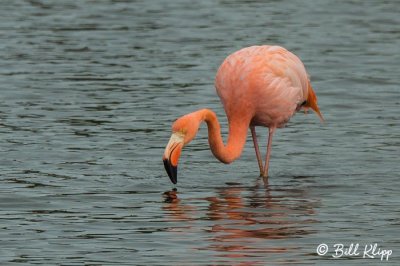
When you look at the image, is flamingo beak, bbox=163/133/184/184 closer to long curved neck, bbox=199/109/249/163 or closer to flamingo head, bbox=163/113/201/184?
flamingo head, bbox=163/113/201/184

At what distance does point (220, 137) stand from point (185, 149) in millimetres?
2264

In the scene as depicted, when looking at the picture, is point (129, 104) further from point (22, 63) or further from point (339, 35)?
point (339, 35)

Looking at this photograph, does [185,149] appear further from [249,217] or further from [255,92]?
[249,217]

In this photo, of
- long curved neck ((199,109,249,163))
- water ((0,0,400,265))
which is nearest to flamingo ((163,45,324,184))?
long curved neck ((199,109,249,163))

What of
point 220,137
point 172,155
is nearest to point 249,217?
A: point 172,155

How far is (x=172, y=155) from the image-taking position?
1169 cm

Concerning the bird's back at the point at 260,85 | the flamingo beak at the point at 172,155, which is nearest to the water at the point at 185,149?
the flamingo beak at the point at 172,155

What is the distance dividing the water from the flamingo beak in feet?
0.99

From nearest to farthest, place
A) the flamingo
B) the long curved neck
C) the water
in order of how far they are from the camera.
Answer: the water, the long curved neck, the flamingo

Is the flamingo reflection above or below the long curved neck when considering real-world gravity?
below

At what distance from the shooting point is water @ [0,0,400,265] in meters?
10.4

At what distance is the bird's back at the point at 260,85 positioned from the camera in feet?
42.1

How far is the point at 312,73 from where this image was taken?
62.5ft

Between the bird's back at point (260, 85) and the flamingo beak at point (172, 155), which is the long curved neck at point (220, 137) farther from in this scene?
the flamingo beak at point (172, 155)
